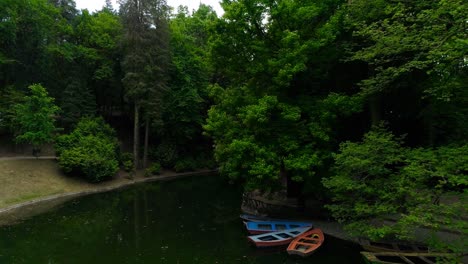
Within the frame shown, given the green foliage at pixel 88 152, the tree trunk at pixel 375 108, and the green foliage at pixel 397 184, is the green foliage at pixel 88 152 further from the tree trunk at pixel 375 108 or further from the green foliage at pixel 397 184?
the tree trunk at pixel 375 108

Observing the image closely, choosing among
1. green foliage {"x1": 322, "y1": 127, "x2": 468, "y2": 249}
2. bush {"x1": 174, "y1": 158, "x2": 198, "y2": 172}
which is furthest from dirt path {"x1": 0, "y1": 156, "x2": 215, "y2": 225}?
green foliage {"x1": 322, "y1": 127, "x2": 468, "y2": 249}

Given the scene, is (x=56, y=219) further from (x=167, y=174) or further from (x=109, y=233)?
(x=167, y=174)

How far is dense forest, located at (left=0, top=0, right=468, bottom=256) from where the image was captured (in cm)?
1030

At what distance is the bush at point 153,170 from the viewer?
109 feet

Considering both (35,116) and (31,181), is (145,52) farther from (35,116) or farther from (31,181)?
(31,181)

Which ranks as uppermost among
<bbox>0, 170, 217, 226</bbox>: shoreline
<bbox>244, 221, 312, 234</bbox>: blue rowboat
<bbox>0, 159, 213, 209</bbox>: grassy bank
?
<bbox>0, 159, 213, 209</bbox>: grassy bank

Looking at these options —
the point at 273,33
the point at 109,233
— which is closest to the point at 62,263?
the point at 109,233

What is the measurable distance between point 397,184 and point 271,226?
6402 millimetres

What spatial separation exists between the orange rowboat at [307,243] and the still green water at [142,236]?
260 millimetres

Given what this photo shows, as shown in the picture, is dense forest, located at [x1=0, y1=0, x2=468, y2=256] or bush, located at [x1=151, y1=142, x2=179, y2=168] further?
bush, located at [x1=151, y1=142, x2=179, y2=168]

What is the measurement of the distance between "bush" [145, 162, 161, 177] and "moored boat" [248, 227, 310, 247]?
70.7 ft

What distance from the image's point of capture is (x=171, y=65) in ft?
119

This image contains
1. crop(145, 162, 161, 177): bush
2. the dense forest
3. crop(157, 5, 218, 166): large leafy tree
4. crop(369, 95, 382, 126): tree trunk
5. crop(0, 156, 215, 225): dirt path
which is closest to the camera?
the dense forest

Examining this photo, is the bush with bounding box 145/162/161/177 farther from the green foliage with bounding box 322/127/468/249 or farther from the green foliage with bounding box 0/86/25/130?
the green foliage with bounding box 322/127/468/249
